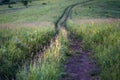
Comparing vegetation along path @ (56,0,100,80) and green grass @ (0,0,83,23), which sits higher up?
vegetation along path @ (56,0,100,80)

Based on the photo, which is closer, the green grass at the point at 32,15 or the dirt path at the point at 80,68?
the dirt path at the point at 80,68

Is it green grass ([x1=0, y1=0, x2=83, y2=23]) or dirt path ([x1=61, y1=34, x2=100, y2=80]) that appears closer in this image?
dirt path ([x1=61, y1=34, x2=100, y2=80])

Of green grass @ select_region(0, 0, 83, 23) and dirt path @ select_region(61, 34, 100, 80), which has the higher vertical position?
dirt path @ select_region(61, 34, 100, 80)

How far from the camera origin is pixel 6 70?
754 cm

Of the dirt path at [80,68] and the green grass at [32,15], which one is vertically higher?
the dirt path at [80,68]

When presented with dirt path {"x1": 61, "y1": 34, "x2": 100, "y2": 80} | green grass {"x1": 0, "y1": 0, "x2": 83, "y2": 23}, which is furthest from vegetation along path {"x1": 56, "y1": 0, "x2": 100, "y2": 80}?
green grass {"x1": 0, "y1": 0, "x2": 83, "y2": 23}

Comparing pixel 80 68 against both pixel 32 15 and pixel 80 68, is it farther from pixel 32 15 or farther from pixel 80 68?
pixel 32 15

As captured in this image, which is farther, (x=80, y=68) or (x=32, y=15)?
(x=32, y=15)

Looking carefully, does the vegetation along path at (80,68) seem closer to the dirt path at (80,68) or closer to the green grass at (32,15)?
the dirt path at (80,68)

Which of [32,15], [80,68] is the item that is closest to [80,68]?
[80,68]

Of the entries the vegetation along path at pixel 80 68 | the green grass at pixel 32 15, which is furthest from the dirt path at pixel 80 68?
the green grass at pixel 32 15

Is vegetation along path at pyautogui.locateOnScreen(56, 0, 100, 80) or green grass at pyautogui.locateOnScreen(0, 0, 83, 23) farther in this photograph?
green grass at pyautogui.locateOnScreen(0, 0, 83, 23)

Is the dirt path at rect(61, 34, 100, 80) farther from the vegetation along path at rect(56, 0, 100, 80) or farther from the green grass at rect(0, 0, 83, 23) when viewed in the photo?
the green grass at rect(0, 0, 83, 23)

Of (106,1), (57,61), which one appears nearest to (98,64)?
(57,61)
